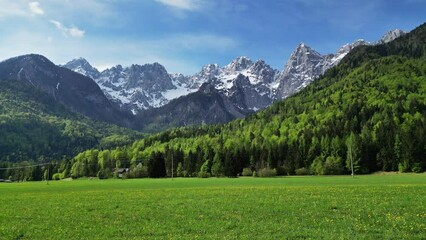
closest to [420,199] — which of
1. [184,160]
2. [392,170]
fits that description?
[392,170]

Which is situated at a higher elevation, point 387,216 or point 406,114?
point 406,114

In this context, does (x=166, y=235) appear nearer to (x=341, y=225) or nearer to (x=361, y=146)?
(x=341, y=225)

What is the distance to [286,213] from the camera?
100 ft

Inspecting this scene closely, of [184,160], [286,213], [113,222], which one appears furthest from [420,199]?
[184,160]

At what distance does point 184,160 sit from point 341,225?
168 metres

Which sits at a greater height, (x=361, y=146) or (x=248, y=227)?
(x=361, y=146)

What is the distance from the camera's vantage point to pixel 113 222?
28.9 meters

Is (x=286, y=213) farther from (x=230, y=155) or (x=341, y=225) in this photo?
(x=230, y=155)

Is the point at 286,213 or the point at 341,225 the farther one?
the point at 286,213

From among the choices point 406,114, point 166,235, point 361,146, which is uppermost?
point 406,114

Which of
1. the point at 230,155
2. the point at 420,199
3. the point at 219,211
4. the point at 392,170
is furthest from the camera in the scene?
the point at 230,155

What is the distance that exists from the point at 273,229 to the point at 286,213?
6.96m

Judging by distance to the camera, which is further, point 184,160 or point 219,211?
point 184,160

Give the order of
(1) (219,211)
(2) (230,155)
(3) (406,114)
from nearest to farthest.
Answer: (1) (219,211) → (2) (230,155) → (3) (406,114)
